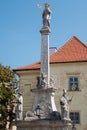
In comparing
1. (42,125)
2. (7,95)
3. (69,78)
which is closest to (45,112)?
(42,125)

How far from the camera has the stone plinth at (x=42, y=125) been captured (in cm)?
1656

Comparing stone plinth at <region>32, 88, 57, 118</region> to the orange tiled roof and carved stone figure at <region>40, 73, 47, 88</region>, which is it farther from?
the orange tiled roof

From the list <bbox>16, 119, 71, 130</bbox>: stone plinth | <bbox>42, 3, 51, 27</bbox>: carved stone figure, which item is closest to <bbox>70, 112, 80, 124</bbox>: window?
<bbox>16, 119, 71, 130</bbox>: stone plinth

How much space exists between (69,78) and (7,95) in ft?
15.3

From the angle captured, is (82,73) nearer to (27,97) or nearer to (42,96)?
(27,97)

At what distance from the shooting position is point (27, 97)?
25.3 meters

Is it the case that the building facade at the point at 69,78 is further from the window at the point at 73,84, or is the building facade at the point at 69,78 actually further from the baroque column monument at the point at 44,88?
the baroque column monument at the point at 44,88

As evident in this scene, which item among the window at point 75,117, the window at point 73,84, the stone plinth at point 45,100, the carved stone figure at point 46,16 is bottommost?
the window at point 75,117

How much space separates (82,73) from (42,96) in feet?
24.3

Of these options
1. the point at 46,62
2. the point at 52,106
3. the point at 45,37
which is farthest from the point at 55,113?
the point at 45,37

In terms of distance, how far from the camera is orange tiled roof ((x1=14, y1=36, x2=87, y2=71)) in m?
25.2

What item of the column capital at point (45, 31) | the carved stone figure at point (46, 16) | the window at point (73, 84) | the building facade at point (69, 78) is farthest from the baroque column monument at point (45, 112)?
the window at point (73, 84)

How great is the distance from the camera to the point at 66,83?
2459cm

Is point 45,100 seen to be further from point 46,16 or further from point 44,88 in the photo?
point 46,16
